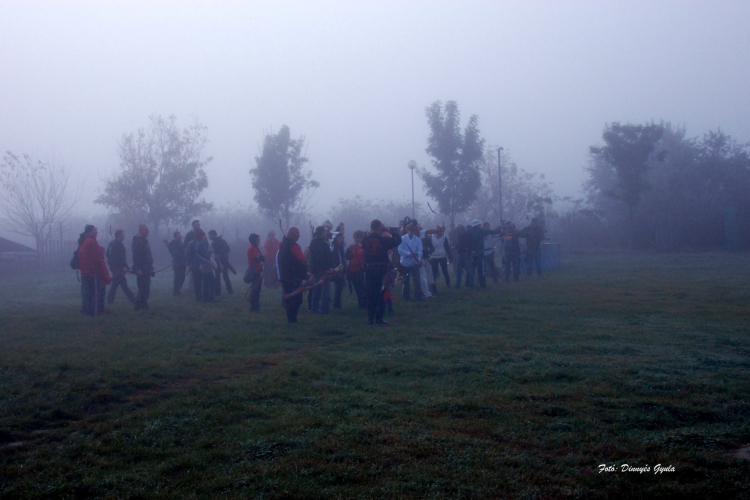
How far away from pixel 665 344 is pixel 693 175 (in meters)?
32.3

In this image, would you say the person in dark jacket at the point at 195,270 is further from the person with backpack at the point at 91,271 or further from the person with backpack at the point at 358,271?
the person with backpack at the point at 358,271

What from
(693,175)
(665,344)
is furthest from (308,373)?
(693,175)

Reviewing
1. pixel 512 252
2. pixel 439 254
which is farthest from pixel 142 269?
pixel 512 252

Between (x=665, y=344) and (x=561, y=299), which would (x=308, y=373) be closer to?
(x=665, y=344)

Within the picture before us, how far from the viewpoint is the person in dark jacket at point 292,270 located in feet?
36.9

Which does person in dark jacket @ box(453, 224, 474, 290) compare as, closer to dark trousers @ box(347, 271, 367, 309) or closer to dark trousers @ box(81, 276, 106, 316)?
dark trousers @ box(347, 271, 367, 309)

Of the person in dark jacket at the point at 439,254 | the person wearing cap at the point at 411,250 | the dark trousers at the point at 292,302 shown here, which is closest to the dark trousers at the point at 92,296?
the dark trousers at the point at 292,302

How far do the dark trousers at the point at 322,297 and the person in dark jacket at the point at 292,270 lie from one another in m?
0.95

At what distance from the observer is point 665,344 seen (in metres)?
8.02

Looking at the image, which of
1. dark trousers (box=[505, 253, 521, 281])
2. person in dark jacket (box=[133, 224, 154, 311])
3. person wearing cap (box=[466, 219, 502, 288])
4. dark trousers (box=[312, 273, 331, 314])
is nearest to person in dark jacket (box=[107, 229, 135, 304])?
person in dark jacket (box=[133, 224, 154, 311])

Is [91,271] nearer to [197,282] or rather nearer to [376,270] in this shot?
[197,282]

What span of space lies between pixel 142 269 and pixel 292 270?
4.04 m

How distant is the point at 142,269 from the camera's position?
13422 millimetres

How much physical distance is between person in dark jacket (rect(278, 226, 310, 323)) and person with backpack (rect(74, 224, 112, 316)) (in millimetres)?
3686
